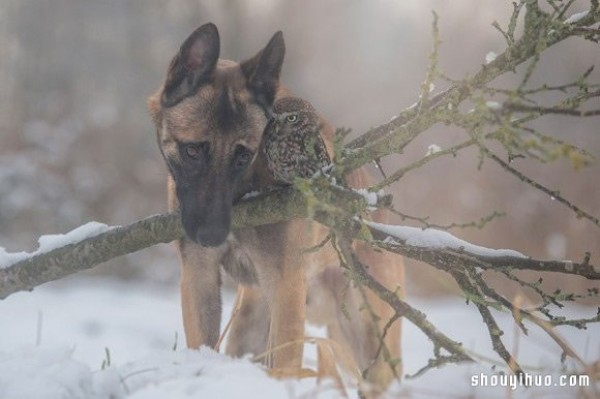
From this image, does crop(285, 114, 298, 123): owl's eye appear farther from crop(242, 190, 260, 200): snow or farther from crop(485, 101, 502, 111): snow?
crop(485, 101, 502, 111): snow

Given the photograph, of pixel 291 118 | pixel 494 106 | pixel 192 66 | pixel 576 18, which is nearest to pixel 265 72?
pixel 192 66

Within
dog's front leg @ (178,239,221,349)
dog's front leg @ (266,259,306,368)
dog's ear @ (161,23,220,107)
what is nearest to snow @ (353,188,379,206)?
dog's front leg @ (266,259,306,368)

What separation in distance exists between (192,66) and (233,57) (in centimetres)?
1229

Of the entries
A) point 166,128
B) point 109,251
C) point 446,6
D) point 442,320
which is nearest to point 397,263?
point 166,128

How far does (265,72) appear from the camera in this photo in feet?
12.7

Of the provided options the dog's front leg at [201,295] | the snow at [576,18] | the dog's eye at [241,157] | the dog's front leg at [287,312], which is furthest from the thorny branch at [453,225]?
the dog's front leg at [201,295]

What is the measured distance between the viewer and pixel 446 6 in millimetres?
12281

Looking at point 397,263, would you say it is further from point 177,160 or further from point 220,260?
point 177,160

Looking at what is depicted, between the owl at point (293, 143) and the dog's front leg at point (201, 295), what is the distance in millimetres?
845

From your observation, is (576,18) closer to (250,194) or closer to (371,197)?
(371,197)

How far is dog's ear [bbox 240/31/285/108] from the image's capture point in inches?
151

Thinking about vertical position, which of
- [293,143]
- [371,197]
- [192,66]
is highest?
[192,66]

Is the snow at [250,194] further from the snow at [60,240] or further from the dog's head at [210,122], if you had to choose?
the snow at [60,240]

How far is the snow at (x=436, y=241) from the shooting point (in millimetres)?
2834
